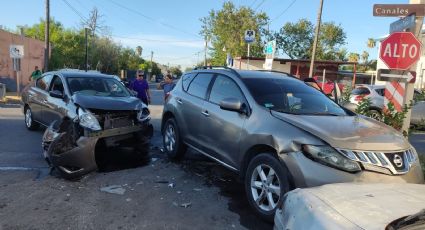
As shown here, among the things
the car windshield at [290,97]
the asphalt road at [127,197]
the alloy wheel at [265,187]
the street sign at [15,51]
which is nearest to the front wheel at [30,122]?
the asphalt road at [127,197]

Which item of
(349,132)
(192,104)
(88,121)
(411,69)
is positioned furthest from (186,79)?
(411,69)

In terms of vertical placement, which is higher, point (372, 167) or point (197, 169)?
point (372, 167)

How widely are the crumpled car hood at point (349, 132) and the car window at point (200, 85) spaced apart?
72.3 inches

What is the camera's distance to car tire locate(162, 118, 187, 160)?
700cm

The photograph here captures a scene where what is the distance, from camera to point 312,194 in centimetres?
291

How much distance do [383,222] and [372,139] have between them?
7.23ft

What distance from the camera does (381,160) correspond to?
4.12 m

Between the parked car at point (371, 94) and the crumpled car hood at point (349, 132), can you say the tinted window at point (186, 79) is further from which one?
the parked car at point (371, 94)

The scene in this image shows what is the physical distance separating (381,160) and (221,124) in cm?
224

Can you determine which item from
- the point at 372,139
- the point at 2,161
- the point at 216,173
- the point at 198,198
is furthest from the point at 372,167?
the point at 2,161

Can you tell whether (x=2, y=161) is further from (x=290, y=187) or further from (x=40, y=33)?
(x=40, y=33)

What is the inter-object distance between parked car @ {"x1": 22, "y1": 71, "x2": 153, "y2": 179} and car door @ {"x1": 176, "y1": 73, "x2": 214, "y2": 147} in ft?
3.12

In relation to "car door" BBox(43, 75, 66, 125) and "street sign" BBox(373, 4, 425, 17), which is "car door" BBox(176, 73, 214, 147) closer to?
"car door" BBox(43, 75, 66, 125)

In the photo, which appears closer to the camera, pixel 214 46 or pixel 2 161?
pixel 2 161
